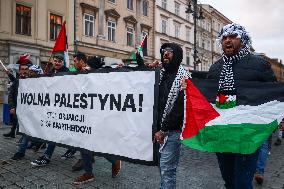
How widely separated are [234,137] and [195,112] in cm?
49

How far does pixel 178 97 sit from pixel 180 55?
459mm

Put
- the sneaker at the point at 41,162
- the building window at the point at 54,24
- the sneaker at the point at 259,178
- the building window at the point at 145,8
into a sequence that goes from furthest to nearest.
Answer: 1. the building window at the point at 145,8
2. the building window at the point at 54,24
3. the sneaker at the point at 41,162
4. the sneaker at the point at 259,178

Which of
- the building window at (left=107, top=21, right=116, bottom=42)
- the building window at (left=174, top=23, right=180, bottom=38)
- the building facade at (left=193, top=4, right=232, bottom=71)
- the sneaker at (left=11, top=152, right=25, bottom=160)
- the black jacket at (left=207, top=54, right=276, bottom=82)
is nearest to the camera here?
the black jacket at (left=207, top=54, right=276, bottom=82)

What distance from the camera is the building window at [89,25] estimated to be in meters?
24.3

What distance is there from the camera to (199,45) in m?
45.6

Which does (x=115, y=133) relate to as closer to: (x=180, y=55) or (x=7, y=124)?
(x=180, y=55)

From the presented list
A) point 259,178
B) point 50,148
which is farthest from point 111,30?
point 259,178

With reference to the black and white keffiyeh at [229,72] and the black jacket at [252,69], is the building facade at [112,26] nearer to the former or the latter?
the black and white keffiyeh at [229,72]

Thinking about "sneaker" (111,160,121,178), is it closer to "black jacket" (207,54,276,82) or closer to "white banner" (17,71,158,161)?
"white banner" (17,71,158,161)

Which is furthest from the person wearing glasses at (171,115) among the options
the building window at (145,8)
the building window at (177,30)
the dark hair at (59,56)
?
the building window at (177,30)

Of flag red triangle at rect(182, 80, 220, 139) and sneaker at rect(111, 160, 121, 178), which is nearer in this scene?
flag red triangle at rect(182, 80, 220, 139)

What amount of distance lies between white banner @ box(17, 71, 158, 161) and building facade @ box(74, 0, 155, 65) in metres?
18.0

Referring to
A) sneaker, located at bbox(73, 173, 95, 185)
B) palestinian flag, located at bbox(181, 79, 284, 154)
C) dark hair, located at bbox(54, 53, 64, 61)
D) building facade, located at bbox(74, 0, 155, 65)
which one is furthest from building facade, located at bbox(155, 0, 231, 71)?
palestinian flag, located at bbox(181, 79, 284, 154)

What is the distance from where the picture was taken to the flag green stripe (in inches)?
116
